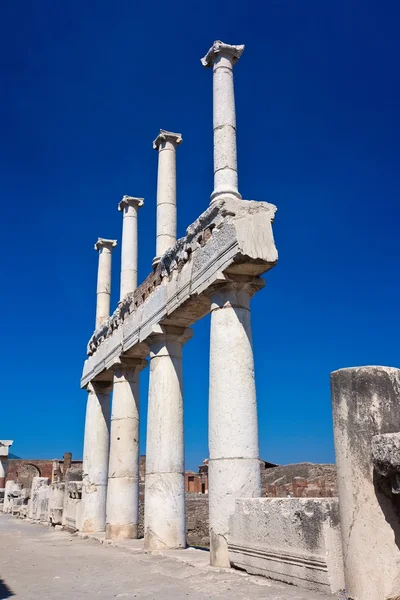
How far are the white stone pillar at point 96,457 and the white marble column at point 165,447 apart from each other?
5018 mm

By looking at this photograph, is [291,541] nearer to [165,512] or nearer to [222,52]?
[165,512]

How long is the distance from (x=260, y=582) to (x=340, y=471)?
231 centimetres

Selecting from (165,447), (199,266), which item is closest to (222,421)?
(199,266)

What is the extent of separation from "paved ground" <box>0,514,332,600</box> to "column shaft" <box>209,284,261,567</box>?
0.85 metres

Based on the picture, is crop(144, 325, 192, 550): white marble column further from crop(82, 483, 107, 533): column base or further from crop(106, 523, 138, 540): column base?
crop(82, 483, 107, 533): column base

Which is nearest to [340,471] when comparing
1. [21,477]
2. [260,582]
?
[260,582]

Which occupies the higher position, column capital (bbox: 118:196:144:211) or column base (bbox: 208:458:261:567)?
column capital (bbox: 118:196:144:211)

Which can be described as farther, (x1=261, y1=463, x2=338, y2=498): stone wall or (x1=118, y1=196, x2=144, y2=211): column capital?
(x1=261, y1=463, x2=338, y2=498): stone wall

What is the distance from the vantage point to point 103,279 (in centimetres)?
1777

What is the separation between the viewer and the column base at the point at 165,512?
1051 cm

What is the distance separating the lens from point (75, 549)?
11.6 meters

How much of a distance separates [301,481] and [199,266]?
44.1ft

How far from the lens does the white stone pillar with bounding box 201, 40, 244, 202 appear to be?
31.7ft

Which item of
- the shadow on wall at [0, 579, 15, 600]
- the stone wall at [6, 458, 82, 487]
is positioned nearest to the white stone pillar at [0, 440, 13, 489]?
the stone wall at [6, 458, 82, 487]
